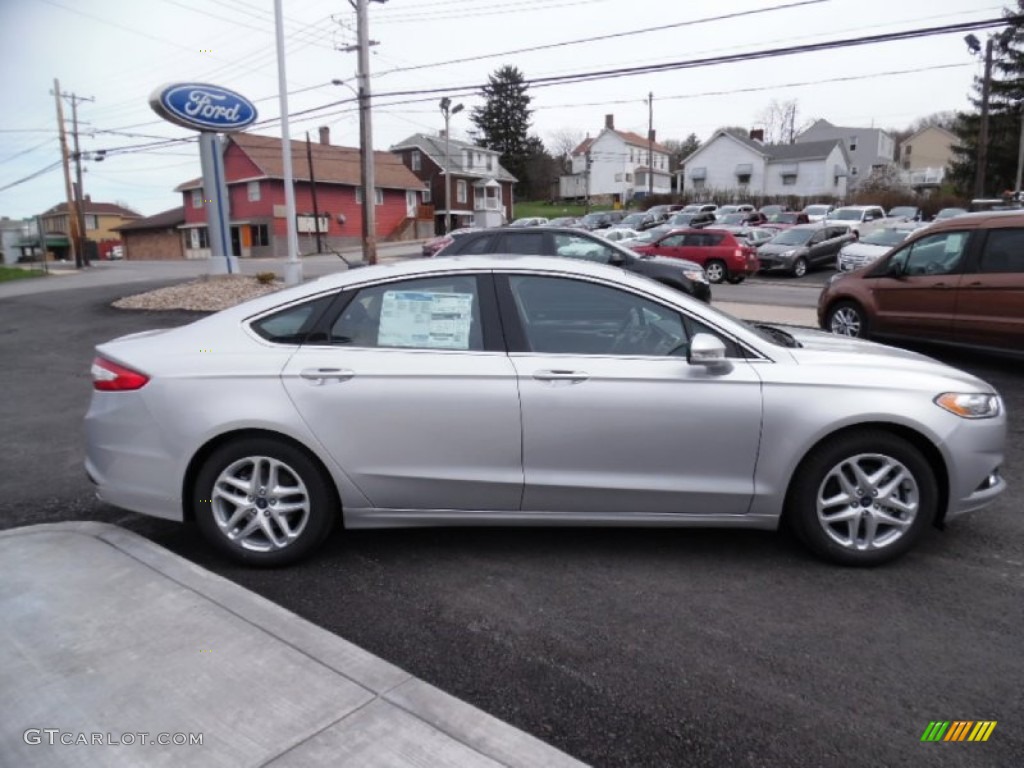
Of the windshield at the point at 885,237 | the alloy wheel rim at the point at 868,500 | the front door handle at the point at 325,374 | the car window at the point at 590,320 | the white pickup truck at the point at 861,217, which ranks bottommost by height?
the alloy wheel rim at the point at 868,500

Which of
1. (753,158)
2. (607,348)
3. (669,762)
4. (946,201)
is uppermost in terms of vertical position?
(753,158)

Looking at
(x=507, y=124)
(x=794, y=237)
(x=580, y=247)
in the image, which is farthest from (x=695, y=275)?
(x=507, y=124)

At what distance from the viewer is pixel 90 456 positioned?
3.91 meters

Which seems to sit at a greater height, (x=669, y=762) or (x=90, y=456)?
(x=90, y=456)

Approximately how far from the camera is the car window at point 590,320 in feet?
12.1

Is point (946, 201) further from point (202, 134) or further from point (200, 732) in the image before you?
point (200, 732)

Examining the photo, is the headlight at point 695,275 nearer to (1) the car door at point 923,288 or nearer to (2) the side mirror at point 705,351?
(1) the car door at point 923,288

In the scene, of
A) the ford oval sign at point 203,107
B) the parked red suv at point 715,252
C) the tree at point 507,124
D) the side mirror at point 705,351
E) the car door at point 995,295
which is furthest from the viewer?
the tree at point 507,124

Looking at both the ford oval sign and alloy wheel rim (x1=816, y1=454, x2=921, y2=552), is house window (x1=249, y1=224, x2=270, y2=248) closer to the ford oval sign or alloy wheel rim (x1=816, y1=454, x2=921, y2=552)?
the ford oval sign

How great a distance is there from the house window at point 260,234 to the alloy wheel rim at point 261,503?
4639 cm

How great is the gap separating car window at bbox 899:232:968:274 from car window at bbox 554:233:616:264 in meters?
4.50

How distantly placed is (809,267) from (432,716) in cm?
2490

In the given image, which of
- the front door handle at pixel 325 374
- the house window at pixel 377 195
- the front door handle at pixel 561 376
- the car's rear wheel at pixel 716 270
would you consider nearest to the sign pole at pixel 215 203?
the car's rear wheel at pixel 716 270

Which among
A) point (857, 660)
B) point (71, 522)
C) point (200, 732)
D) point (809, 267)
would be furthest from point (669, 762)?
point (809, 267)
